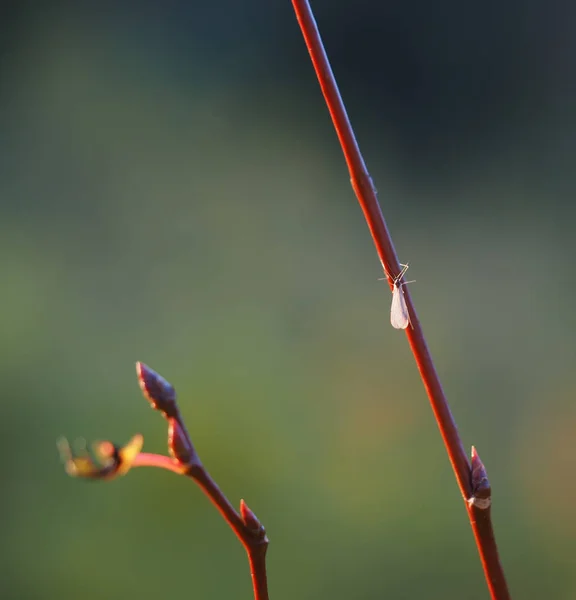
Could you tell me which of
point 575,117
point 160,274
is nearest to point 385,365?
point 160,274

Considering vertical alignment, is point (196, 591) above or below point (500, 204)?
below

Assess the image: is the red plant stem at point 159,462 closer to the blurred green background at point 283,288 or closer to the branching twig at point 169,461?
the branching twig at point 169,461

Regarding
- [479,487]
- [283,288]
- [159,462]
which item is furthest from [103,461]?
[283,288]

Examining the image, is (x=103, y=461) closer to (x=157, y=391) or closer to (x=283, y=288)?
(x=157, y=391)

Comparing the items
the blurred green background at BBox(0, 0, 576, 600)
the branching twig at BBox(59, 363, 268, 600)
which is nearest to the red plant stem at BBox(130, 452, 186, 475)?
the branching twig at BBox(59, 363, 268, 600)

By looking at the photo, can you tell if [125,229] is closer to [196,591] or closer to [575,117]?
[196,591]

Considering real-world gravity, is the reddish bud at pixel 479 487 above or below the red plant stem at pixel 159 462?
below

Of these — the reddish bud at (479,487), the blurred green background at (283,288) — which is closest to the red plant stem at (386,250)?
the reddish bud at (479,487)
